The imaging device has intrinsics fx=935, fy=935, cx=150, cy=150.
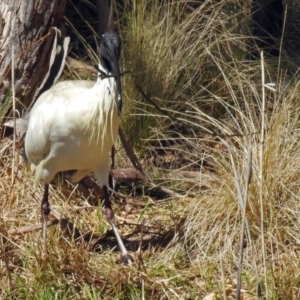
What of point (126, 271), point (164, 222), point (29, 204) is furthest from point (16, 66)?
point (126, 271)

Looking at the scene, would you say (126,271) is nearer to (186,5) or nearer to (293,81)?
→ (293,81)

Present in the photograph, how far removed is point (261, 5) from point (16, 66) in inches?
99.0

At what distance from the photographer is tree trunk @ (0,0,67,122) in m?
5.97

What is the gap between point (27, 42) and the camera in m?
6.04

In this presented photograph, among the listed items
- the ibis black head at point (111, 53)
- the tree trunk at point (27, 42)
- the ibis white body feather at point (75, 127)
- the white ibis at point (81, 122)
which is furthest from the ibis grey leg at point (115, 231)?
the tree trunk at point (27, 42)

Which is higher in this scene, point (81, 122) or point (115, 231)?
point (81, 122)

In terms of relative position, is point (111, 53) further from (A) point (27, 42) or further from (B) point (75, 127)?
(A) point (27, 42)

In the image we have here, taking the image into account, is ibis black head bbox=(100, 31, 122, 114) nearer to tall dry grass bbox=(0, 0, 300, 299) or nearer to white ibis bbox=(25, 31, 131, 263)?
white ibis bbox=(25, 31, 131, 263)

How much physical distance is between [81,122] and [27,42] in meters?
1.33

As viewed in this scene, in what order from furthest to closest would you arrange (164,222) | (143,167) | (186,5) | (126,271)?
(186,5)
(143,167)
(164,222)
(126,271)

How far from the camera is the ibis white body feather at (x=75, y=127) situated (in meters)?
4.90

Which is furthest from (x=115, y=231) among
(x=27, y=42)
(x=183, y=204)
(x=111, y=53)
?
(x=27, y=42)

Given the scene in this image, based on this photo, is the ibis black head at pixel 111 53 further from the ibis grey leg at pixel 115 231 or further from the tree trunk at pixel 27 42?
the tree trunk at pixel 27 42

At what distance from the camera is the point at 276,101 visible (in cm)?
571
